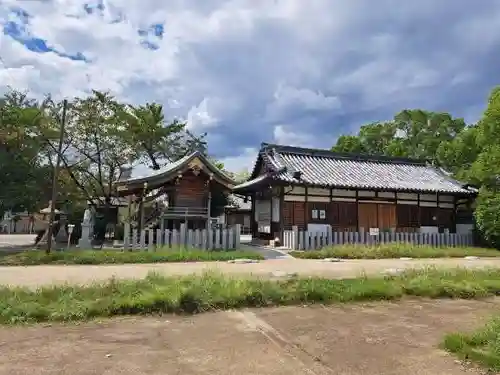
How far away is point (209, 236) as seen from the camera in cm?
1778

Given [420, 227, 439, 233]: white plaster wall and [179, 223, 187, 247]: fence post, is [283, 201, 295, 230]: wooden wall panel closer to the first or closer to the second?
[179, 223, 187, 247]: fence post

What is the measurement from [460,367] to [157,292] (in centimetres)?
495

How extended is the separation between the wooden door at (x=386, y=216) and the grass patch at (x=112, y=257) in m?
10.5

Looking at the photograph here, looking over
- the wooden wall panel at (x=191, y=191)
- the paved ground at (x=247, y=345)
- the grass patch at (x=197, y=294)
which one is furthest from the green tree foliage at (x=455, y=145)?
the paved ground at (x=247, y=345)

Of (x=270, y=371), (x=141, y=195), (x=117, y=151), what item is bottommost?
(x=270, y=371)

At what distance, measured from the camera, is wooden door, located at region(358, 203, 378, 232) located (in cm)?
2308

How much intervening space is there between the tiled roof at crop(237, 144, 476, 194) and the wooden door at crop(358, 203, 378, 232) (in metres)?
1.38

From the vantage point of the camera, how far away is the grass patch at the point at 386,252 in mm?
17391

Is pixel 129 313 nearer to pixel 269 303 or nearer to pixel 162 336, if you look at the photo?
pixel 162 336

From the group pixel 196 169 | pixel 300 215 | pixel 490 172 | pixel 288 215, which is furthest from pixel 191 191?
pixel 490 172

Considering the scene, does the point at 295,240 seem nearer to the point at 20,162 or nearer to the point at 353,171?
the point at 353,171

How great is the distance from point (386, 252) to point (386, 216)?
5.84 meters

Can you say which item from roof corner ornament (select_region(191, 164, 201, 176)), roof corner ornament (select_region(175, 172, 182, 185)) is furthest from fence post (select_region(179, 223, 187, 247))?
roof corner ornament (select_region(191, 164, 201, 176))

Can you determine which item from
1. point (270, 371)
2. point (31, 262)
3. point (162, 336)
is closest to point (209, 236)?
point (31, 262)
